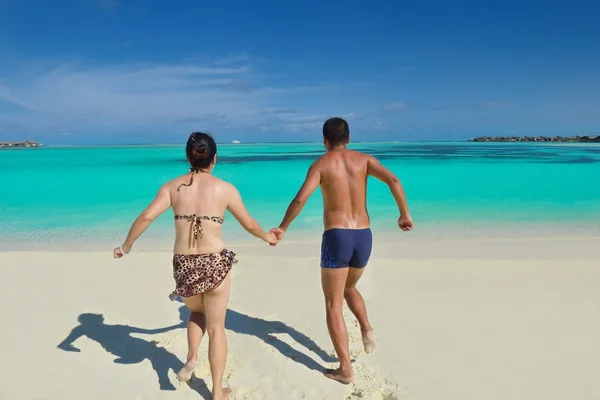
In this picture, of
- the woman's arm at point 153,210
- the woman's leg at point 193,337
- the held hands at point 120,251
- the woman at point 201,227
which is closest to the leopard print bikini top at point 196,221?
the woman at point 201,227

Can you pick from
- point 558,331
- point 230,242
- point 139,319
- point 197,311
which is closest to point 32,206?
point 230,242

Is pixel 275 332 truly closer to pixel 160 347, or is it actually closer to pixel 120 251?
pixel 160 347

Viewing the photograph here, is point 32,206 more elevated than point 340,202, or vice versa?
point 340,202

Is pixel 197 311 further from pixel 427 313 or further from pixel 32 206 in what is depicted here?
pixel 32 206

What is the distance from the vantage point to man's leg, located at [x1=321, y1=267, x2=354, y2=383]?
3.42 metres

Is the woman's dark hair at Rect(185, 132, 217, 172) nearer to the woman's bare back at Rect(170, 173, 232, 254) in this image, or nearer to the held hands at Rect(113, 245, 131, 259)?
the woman's bare back at Rect(170, 173, 232, 254)

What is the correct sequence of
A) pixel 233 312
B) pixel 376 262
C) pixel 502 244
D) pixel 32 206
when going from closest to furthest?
pixel 233 312 → pixel 376 262 → pixel 502 244 → pixel 32 206

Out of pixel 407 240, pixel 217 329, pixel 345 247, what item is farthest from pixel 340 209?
pixel 407 240

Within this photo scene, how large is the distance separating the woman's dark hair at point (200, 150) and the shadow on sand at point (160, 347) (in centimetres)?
176

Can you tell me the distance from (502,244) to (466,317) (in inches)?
176

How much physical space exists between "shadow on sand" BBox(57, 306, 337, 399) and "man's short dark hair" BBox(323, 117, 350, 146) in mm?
1921

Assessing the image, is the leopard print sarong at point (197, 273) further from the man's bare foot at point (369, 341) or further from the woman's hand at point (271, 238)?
the man's bare foot at point (369, 341)

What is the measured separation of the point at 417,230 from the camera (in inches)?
405

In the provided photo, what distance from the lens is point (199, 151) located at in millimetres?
2938
